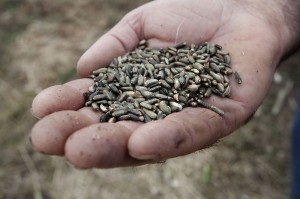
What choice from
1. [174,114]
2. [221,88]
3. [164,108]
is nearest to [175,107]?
[164,108]

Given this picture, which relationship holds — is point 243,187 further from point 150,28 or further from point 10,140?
point 10,140

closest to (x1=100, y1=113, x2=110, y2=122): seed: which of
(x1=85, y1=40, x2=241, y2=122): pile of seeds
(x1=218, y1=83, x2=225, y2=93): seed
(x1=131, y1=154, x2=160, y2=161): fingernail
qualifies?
(x1=85, y1=40, x2=241, y2=122): pile of seeds

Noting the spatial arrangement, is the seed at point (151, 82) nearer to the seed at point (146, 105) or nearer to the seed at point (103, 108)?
the seed at point (146, 105)

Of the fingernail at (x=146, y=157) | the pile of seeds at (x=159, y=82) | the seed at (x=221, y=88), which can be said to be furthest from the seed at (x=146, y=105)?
the fingernail at (x=146, y=157)

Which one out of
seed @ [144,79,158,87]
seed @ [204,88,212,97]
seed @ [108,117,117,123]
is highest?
seed @ [108,117,117,123]

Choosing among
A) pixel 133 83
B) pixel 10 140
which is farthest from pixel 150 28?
pixel 10 140

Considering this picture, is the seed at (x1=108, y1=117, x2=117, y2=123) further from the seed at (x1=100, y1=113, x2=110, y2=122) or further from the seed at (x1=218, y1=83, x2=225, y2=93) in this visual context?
the seed at (x1=218, y1=83, x2=225, y2=93)

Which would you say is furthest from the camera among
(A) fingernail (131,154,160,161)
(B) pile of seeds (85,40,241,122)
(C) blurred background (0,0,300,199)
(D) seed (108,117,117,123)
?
(C) blurred background (0,0,300,199)
